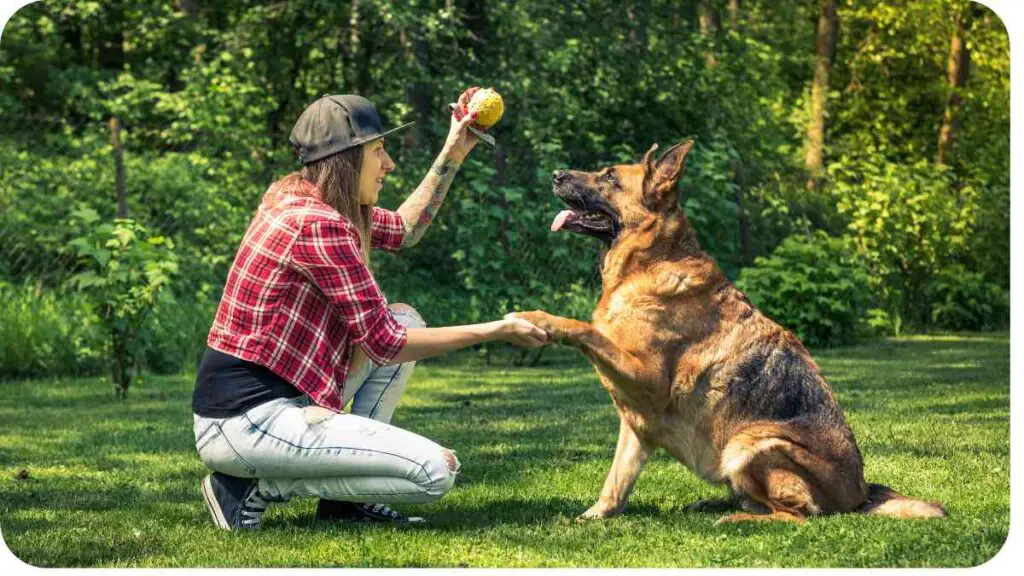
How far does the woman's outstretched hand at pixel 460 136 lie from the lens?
6.29 meters

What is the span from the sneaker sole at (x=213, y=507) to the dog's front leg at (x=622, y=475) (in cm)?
163

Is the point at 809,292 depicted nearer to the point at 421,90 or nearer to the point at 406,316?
the point at 421,90

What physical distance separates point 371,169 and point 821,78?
2391 centimetres

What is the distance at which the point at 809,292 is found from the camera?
1490 centimetres

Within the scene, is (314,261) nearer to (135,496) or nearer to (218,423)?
(218,423)

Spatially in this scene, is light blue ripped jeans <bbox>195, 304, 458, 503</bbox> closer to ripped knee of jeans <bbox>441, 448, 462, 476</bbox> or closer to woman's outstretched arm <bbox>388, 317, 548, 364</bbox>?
ripped knee of jeans <bbox>441, 448, 462, 476</bbox>

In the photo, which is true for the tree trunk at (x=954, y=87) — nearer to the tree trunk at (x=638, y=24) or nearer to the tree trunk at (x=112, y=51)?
the tree trunk at (x=638, y=24)

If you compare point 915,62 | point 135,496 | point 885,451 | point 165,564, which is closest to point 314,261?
point 165,564

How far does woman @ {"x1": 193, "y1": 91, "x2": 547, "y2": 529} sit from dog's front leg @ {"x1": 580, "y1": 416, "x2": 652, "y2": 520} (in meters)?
0.77

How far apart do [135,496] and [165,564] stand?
1.74 metres

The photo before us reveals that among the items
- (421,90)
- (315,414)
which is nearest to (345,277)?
(315,414)

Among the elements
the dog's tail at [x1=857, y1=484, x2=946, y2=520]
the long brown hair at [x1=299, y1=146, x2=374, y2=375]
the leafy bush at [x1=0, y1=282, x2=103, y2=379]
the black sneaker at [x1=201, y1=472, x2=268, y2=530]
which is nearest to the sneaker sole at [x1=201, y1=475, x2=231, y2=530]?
the black sneaker at [x1=201, y1=472, x2=268, y2=530]

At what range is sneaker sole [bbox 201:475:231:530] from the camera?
18.0 feet

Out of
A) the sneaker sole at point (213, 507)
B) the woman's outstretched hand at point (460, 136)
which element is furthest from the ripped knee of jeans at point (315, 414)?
the woman's outstretched hand at point (460, 136)
